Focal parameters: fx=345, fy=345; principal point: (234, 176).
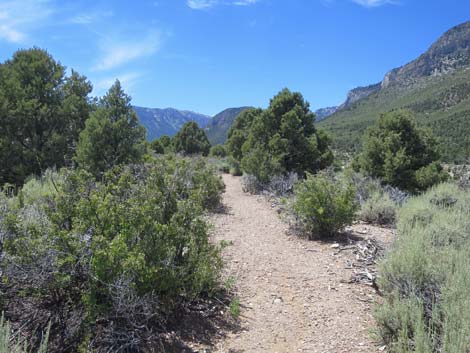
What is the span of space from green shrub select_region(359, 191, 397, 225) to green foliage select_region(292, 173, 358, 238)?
1684 mm

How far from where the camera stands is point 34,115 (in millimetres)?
14250

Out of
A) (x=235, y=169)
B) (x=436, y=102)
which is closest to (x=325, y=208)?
(x=235, y=169)

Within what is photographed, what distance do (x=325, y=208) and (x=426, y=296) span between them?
314cm

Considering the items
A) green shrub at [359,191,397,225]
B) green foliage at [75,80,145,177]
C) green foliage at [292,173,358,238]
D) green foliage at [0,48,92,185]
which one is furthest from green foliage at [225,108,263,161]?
green foliage at [292,173,358,238]

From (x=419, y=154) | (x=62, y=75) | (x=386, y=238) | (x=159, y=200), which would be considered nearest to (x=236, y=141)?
(x=62, y=75)

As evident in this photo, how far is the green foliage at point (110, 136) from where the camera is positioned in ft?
33.6

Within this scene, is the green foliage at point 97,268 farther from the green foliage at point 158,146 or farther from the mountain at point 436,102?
the green foliage at point 158,146

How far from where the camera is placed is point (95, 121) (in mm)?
10312

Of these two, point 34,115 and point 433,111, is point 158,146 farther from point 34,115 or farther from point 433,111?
point 433,111

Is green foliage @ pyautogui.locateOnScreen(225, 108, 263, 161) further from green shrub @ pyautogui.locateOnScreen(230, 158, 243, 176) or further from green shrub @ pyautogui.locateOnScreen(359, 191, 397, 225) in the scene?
green shrub @ pyautogui.locateOnScreen(359, 191, 397, 225)

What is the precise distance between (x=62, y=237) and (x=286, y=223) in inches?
224

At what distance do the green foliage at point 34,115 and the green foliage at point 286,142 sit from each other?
24.5 ft

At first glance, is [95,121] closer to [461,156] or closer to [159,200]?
[159,200]

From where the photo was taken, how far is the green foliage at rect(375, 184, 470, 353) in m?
2.86
